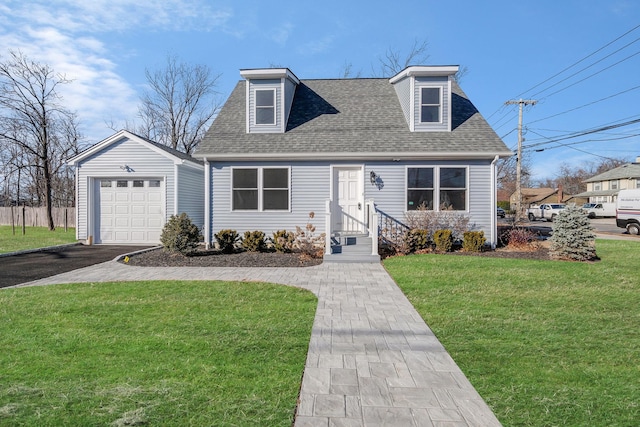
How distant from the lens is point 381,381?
317 centimetres

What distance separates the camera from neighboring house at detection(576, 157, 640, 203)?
4192 cm

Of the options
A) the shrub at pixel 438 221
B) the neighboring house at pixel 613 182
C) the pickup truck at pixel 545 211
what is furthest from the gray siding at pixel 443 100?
the neighboring house at pixel 613 182

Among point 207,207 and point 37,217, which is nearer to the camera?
point 207,207

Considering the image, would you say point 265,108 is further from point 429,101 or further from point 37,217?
point 37,217

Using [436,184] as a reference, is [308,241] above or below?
below

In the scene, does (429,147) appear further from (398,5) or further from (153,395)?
(153,395)

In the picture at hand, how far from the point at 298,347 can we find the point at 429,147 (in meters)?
9.19

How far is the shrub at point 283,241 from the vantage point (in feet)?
37.2

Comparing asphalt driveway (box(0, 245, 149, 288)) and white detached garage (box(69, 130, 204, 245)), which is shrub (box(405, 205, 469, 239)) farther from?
asphalt driveway (box(0, 245, 149, 288))

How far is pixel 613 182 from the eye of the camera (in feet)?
148

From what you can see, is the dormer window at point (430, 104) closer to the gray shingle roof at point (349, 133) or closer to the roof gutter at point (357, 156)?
the gray shingle roof at point (349, 133)

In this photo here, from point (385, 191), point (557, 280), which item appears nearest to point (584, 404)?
point (557, 280)

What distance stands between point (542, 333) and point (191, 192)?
1298cm

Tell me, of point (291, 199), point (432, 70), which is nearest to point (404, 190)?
point (291, 199)
